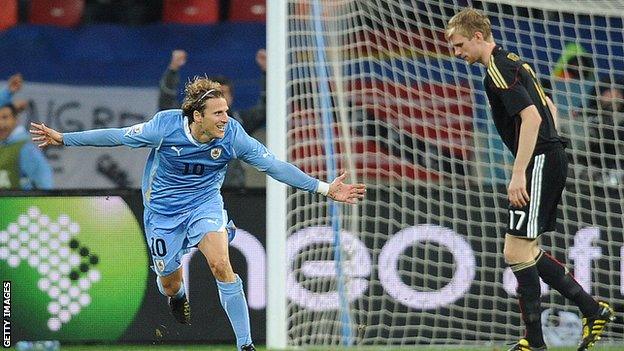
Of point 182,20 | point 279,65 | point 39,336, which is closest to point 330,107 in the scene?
point 279,65

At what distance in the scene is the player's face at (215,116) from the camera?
6.77 m

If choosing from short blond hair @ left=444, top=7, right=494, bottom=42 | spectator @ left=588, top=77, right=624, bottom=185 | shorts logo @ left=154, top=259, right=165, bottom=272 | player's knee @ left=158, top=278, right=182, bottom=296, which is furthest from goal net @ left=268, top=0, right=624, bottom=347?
short blond hair @ left=444, top=7, right=494, bottom=42

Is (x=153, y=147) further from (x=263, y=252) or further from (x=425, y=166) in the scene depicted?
(x=425, y=166)

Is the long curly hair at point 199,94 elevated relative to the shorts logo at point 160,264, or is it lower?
elevated

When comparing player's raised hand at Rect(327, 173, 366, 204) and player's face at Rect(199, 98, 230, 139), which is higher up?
player's face at Rect(199, 98, 230, 139)

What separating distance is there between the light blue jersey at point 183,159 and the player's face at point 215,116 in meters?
0.13

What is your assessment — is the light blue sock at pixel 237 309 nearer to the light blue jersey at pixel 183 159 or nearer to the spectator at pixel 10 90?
the light blue jersey at pixel 183 159

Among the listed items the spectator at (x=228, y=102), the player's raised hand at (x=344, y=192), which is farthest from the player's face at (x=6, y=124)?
the player's raised hand at (x=344, y=192)

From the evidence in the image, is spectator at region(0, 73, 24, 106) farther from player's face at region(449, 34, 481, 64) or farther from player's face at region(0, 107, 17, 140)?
player's face at region(449, 34, 481, 64)

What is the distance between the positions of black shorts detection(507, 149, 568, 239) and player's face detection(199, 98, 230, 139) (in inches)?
60.5

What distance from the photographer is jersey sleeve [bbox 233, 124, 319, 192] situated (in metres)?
6.70

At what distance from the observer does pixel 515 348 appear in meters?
6.66

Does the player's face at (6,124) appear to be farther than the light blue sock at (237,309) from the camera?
Yes

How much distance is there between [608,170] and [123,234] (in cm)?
319
